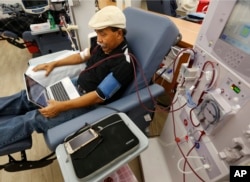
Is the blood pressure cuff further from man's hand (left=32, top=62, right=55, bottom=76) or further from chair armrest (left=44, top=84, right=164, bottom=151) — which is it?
man's hand (left=32, top=62, right=55, bottom=76)

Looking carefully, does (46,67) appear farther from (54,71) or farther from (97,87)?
(97,87)

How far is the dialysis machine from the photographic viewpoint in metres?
0.60

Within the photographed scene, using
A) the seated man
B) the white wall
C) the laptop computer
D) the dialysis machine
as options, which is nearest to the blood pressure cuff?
the seated man

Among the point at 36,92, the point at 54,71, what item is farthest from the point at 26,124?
the point at 54,71

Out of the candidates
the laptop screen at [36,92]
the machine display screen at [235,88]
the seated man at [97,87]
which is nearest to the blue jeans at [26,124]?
the seated man at [97,87]

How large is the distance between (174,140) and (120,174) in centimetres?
41

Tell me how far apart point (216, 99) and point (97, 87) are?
2.07 ft

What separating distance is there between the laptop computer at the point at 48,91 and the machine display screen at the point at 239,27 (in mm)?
914

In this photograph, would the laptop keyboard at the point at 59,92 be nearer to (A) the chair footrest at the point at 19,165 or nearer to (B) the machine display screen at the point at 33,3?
(A) the chair footrest at the point at 19,165

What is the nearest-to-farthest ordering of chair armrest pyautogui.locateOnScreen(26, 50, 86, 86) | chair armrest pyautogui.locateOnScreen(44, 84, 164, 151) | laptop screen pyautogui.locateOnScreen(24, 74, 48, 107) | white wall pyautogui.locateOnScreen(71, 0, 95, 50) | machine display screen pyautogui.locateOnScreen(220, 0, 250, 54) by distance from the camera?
machine display screen pyautogui.locateOnScreen(220, 0, 250, 54)
chair armrest pyautogui.locateOnScreen(44, 84, 164, 151)
laptop screen pyautogui.locateOnScreen(24, 74, 48, 107)
chair armrest pyautogui.locateOnScreen(26, 50, 86, 86)
white wall pyautogui.locateOnScreen(71, 0, 95, 50)

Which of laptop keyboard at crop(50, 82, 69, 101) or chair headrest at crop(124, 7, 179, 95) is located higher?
chair headrest at crop(124, 7, 179, 95)

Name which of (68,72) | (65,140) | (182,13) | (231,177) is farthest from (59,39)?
(231,177)

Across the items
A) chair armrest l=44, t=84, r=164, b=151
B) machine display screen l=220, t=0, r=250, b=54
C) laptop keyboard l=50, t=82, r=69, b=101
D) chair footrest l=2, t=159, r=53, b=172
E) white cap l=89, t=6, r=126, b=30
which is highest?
machine display screen l=220, t=0, r=250, b=54

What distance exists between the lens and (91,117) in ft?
2.84
